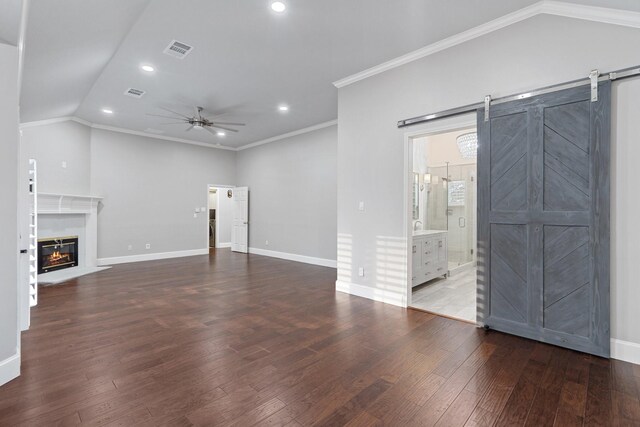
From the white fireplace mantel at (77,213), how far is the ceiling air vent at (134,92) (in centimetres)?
265

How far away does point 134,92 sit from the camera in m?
5.25

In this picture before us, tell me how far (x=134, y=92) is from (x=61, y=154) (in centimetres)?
272

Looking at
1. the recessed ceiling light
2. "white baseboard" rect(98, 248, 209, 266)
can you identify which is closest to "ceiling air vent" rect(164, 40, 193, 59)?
the recessed ceiling light

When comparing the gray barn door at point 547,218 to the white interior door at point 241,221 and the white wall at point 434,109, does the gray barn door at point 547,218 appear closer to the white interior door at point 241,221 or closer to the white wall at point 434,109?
the white wall at point 434,109

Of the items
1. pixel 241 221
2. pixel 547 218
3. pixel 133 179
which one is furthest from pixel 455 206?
pixel 133 179

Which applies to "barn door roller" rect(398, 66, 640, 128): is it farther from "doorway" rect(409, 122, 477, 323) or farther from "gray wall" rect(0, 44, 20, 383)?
"gray wall" rect(0, 44, 20, 383)

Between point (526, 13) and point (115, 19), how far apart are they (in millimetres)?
4099

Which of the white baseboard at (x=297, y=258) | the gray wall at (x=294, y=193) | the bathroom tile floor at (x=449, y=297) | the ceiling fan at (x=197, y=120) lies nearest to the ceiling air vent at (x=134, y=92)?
the ceiling fan at (x=197, y=120)

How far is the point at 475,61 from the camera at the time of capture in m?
3.47

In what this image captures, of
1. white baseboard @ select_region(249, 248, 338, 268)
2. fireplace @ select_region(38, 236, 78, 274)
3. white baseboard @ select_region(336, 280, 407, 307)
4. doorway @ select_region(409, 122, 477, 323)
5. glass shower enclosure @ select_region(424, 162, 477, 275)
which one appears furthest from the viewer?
white baseboard @ select_region(249, 248, 338, 268)

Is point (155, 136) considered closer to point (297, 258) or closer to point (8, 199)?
point (297, 258)

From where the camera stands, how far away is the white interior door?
9258 millimetres

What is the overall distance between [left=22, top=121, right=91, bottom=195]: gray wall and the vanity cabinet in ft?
23.3

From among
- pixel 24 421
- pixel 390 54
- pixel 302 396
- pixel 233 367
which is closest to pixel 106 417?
pixel 24 421
